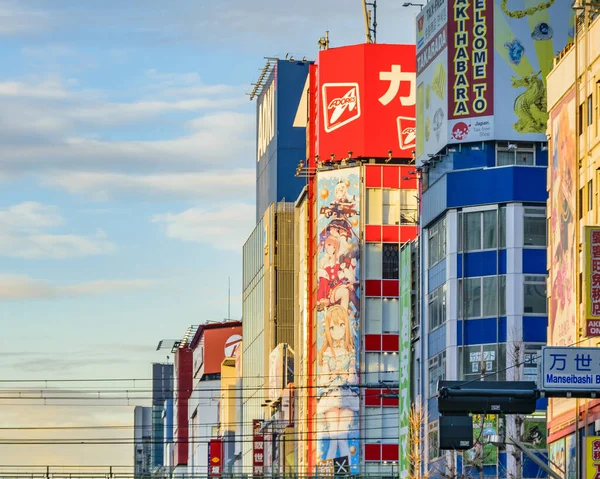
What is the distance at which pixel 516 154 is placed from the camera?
375 feet

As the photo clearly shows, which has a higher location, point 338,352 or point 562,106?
point 562,106

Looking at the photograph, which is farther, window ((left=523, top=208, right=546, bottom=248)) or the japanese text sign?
window ((left=523, top=208, right=546, bottom=248))

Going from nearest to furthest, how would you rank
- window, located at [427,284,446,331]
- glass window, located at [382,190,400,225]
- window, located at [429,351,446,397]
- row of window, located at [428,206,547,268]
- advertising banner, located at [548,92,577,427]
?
advertising banner, located at [548,92,577,427] → row of window, located at [428,206,547,268] → window, located at [429,351,446,397] → window, located at [427,284,446,331] → glass window, located at [382,190,400,225]

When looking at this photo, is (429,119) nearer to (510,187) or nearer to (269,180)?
(510,187)

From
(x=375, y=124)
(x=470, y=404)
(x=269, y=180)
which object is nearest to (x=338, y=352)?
(x=375, y=124)

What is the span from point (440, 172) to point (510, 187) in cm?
691

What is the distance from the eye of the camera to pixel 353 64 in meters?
149

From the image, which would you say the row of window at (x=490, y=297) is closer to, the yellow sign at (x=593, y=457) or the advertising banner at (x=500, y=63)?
the advertising banner at (x=500, y=63)

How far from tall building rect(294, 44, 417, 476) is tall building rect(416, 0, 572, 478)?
31.0 meters

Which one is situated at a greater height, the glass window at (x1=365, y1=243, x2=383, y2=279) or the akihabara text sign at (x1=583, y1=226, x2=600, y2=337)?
the glass window at (x1=365, y1=243, x2=383, y2=279)

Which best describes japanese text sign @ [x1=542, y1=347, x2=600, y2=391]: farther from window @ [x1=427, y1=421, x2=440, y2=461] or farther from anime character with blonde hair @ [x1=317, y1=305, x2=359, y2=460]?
anime character with blonde hair @ [x1=317, y1=305, x2=359, y2=460]

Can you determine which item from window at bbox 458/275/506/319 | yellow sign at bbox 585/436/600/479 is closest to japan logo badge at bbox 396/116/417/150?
window at bbox 458/275/506/319

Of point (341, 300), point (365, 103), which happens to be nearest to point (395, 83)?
point (365, 103)

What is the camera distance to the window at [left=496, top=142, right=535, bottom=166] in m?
114
